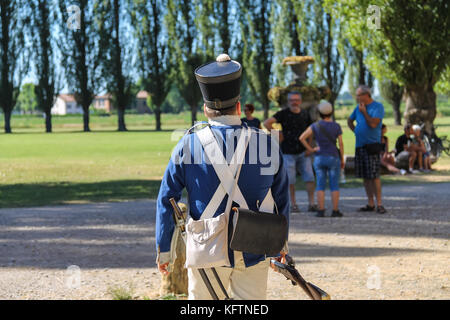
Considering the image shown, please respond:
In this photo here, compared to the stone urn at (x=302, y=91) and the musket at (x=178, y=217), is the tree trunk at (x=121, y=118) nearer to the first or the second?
the stone urn at (x=302, y=91)

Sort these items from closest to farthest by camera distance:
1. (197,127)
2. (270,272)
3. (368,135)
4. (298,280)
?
(298,280) < (197,127) < (270,272) < (368,135)

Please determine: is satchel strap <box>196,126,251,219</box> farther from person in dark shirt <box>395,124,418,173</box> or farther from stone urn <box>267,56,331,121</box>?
person in dark shirt <box>395,124,418,173</box>

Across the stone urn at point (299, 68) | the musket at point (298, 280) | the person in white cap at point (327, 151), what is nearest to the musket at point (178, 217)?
the musket at point (298, 280)

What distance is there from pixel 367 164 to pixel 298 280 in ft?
22.9

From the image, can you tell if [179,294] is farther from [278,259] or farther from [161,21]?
[161,21]

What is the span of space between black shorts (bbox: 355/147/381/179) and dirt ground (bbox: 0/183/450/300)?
0.61 m

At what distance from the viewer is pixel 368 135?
9992 mm

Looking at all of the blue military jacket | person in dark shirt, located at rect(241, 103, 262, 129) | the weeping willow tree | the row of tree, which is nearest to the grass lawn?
the weeping willow tree

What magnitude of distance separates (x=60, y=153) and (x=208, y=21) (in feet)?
87.3

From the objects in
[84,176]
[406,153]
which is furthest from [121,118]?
[406,153]

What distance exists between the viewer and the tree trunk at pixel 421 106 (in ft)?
71.2

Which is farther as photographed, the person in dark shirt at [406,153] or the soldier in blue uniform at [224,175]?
the person in dark shirt at [406,153]

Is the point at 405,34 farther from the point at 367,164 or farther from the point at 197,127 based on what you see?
the point at 197,127

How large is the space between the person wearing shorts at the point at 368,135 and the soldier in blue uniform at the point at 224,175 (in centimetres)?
645
